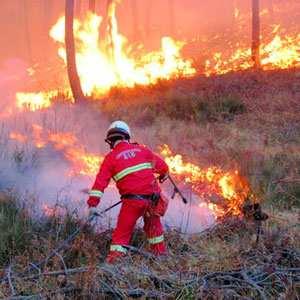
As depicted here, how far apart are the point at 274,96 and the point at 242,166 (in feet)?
17.1

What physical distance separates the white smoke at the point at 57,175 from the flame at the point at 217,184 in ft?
0.88

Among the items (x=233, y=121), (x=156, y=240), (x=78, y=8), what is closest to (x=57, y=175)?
(x=156, y=240)

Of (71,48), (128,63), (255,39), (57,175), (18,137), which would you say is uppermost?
(255,39)

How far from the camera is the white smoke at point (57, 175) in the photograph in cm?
681

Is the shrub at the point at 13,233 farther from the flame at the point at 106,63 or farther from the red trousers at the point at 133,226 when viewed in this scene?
the flame at the point at 106,63

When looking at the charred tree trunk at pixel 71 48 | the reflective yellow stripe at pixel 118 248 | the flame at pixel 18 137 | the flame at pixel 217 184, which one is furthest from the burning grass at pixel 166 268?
the charred tree trunk at pixel 71 48

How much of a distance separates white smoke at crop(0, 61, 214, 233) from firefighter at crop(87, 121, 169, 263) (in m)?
0.54

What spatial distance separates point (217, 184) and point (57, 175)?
2.36 meters

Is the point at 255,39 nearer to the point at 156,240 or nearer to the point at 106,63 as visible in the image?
the point at 106,63

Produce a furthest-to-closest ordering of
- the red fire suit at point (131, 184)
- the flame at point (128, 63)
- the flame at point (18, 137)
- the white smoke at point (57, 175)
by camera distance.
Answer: the flame at point (128, 63)
the flame at point (18, 137)
the white smoke at point (57, 175)
the red fire suit at point (131, 184)

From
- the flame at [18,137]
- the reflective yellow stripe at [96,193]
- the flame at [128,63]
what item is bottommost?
the reflective yellow stripe at [96,193]

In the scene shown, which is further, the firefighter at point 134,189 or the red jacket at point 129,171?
the red jacket at point 129,171

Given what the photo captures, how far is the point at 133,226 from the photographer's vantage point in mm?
5840

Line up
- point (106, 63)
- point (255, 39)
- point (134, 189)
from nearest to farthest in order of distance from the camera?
point (134, 189), point (255, 39), point (106, 63)
